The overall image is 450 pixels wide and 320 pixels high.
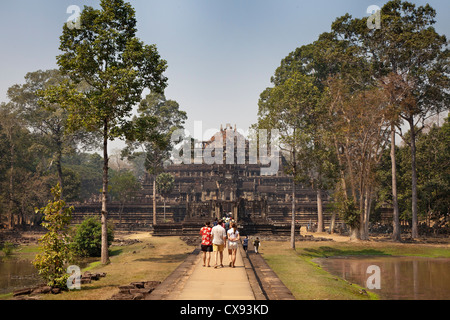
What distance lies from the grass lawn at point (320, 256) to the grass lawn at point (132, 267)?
567 cm

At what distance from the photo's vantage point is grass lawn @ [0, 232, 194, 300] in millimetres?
14909

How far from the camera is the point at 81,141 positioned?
53125 mm

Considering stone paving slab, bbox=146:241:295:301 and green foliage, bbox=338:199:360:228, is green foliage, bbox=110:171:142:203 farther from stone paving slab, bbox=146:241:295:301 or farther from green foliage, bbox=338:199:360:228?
stone paving slab, bbox=146:241:295:301

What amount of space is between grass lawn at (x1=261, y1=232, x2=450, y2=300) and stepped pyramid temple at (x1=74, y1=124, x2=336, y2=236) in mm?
8391

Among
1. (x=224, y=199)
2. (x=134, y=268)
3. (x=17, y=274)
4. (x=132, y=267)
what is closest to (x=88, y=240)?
(x=17, y=274)

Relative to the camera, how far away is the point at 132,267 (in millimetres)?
21297

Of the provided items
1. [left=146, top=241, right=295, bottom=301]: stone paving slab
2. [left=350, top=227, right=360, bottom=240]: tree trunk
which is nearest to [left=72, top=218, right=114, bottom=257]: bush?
[left=146, top=241, right=295, bottom=301]: stone paving slab

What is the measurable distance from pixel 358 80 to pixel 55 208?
34259 millimetres

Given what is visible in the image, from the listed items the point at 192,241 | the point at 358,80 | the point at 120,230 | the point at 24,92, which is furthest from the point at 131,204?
the point at 358,80

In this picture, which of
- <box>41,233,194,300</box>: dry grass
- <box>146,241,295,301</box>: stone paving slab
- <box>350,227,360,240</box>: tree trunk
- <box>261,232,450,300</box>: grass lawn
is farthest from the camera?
<box>350,227,360,240</box>: tree trunk

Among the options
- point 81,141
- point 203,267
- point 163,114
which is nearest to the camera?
point 203,267

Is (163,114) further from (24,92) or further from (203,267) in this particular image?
(203,267)

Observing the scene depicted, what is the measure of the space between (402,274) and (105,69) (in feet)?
64.3
